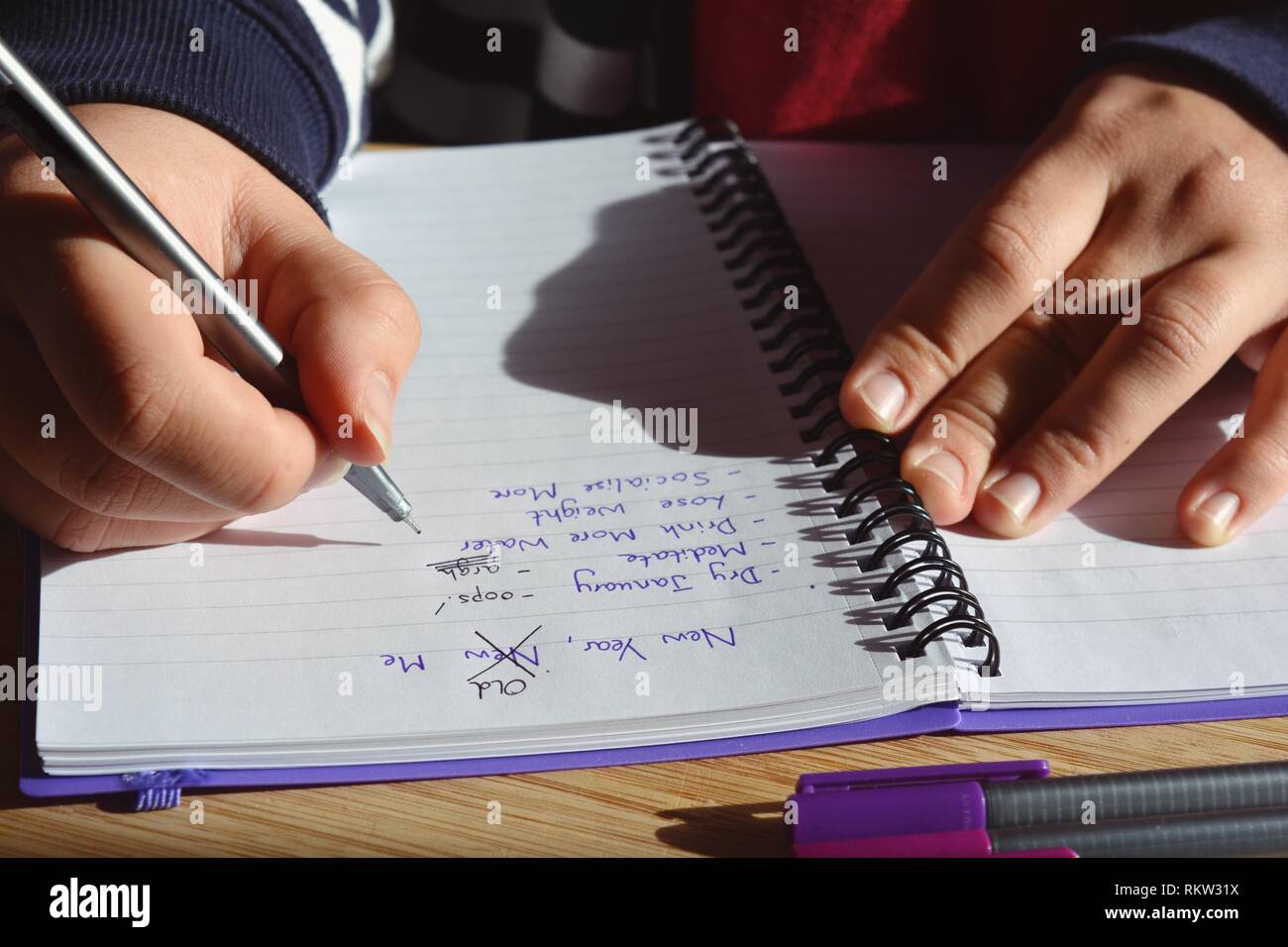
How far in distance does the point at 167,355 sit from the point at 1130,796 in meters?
0.35

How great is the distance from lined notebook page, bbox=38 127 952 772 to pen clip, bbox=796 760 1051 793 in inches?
1.0

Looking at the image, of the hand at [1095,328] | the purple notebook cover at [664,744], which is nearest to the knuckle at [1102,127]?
the hand at [1095,328]

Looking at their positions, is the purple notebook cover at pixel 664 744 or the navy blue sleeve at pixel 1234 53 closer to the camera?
the purple notebook cover at pixel 664 744

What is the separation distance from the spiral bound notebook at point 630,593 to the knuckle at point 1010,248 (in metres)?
0.08

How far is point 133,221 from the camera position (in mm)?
377

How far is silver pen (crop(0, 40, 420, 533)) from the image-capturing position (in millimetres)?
355

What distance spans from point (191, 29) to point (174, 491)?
254 mm

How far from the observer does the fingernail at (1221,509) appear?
0.48m

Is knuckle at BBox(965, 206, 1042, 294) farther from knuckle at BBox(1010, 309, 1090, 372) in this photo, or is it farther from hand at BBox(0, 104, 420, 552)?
hand at BBox(0, 104, 420, 552)

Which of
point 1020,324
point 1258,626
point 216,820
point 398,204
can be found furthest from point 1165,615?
point 398,204

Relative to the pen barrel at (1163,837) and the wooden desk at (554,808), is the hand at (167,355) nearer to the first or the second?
the wooden desk at (554,808)

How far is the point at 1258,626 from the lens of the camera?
1.44ft

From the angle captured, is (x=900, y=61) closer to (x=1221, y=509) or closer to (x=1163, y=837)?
(x=1221, y=509)

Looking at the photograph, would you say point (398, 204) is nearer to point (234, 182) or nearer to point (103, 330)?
point (234, 182)
